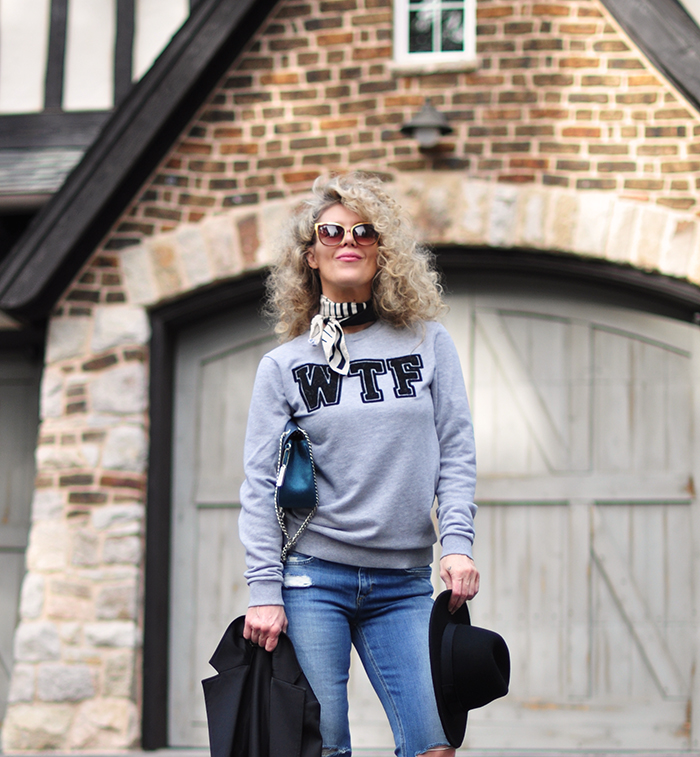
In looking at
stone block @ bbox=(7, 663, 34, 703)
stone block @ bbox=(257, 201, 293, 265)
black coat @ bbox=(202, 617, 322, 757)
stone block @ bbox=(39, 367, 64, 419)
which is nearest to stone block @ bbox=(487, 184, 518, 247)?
stone block @ bbox=(257, 201, 293, 265)

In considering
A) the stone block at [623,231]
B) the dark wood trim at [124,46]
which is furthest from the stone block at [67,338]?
the stone block at [623,231]

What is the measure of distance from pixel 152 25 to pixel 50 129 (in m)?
0.93

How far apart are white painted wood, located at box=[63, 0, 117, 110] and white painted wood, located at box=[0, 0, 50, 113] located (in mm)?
177

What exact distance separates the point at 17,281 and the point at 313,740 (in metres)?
3.42

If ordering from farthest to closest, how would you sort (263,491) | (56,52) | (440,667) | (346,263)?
1. (56,52)
2. (346,263)
3. (263,491)
4. (440,667)

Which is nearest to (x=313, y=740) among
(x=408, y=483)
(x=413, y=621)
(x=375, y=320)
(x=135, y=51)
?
(x=413, y=621)

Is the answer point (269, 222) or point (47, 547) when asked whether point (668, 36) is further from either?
point (47, 547)

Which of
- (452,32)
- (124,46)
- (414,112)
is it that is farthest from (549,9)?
(124,46)

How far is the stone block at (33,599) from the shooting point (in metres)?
4.82

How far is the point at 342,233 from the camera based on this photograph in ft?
7.94

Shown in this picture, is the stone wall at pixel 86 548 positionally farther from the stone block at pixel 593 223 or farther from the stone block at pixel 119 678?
the stone block at pixel 593 223

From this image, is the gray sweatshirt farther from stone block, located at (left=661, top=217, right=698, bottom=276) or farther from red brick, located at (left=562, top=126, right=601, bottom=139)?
red brick, located at (left=562, top=126, right=601, bottom=139)

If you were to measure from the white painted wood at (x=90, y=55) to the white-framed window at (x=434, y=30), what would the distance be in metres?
2.02

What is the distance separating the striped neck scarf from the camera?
2348 mm
